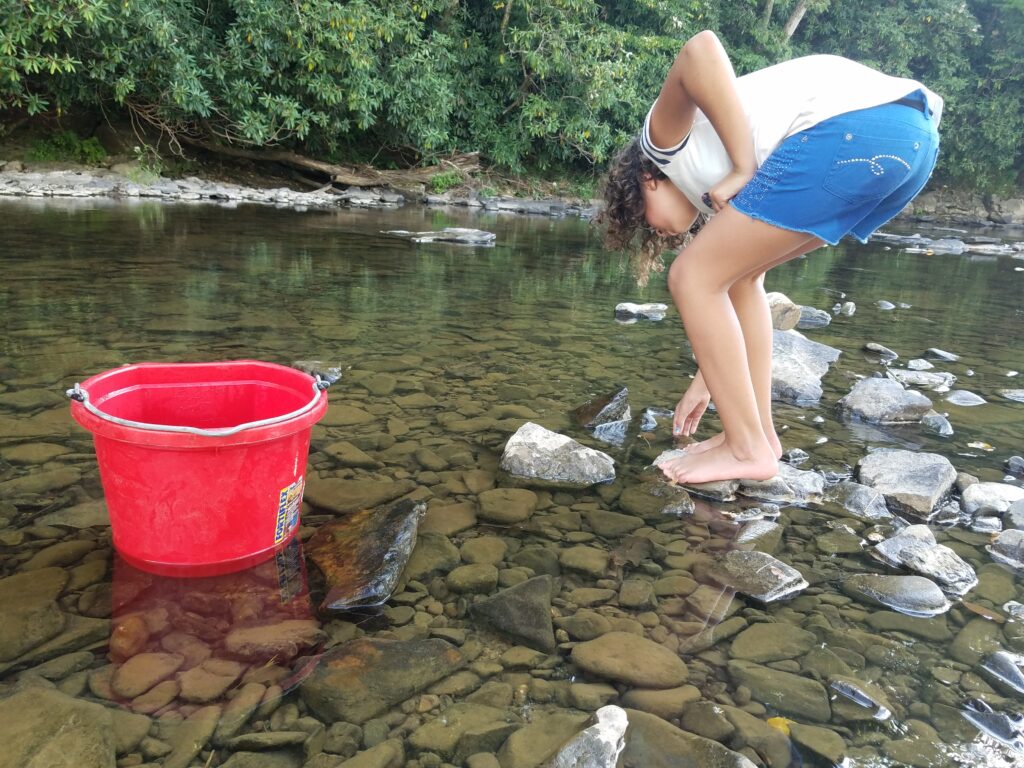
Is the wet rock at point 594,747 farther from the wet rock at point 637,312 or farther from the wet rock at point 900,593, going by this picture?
the wet rock at point 637,312

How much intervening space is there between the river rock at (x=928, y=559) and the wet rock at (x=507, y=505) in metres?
0.96

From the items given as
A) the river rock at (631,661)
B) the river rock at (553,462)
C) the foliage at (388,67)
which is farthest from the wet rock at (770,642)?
the foliage at (388,67)

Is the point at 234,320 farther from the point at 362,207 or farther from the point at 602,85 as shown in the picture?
the point at 602,85

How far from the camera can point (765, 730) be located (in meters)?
1.33

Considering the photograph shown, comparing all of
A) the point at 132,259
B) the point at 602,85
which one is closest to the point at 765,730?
the point at 132,259

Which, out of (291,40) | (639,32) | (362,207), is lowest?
(362,207)

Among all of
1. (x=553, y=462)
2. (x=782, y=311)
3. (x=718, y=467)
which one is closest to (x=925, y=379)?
(x=782, y=311)

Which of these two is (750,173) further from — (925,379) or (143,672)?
(925,379)

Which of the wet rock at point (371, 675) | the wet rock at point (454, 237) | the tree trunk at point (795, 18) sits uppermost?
the tree trunk at point (795, 18)

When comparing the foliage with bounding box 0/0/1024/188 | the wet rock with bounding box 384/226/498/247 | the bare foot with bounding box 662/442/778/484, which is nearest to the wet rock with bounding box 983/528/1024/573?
the bare foot with bounding box 662/442/778/484

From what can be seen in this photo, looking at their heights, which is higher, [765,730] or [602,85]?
[602,85]

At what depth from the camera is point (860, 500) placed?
2275mm

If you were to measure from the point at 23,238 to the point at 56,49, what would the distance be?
5.73 m

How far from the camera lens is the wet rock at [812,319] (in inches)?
205
